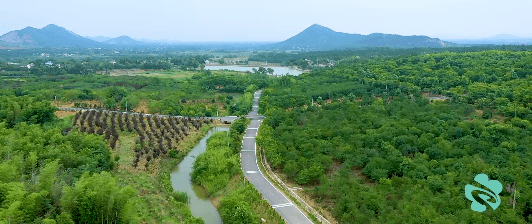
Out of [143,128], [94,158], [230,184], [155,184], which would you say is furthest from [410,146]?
[143,128]

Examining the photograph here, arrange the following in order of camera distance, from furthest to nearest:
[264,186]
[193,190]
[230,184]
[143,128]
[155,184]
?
[143,128] → [193,190] → [155,184] → [230,184] → [264,186]

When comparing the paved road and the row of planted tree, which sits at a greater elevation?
the row of planted tree

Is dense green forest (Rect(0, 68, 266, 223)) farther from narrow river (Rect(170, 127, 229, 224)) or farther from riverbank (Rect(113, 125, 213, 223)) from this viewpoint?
narrow river (Rect(170, 127, 229, 224))

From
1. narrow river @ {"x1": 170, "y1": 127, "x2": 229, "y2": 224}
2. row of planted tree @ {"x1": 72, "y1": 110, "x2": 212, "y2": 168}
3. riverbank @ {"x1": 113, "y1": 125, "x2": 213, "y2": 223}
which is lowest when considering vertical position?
narrow river @ {"x1": 170, "y1": 127, "x2": 229, "y2": 224}


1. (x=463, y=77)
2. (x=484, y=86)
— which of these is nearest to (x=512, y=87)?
(x=484, y=86)

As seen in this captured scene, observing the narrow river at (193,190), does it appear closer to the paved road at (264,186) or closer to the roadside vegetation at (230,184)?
the roadside vegetation at (230,184)

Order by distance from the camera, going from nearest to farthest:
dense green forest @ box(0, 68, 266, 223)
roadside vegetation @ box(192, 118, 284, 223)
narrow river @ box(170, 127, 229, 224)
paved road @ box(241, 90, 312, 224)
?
dense green forest @ box(0, 68, 266, 223), roadside vegetation @ box(192, 118, 284, 223), paved road @ box(241, 90, 312, 224), narrow river @ box(170, 127, 229, 224)

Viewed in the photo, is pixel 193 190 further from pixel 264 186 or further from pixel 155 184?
pixel 264 186

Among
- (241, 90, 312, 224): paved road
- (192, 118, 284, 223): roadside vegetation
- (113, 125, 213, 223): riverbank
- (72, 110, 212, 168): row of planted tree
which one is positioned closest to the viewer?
(192, 118, 284, 223): roadside vegetation

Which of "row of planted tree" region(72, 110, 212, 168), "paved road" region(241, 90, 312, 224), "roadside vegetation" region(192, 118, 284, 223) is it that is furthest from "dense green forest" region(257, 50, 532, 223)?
"row of planted tree" region(72, 110, 212, 168)
